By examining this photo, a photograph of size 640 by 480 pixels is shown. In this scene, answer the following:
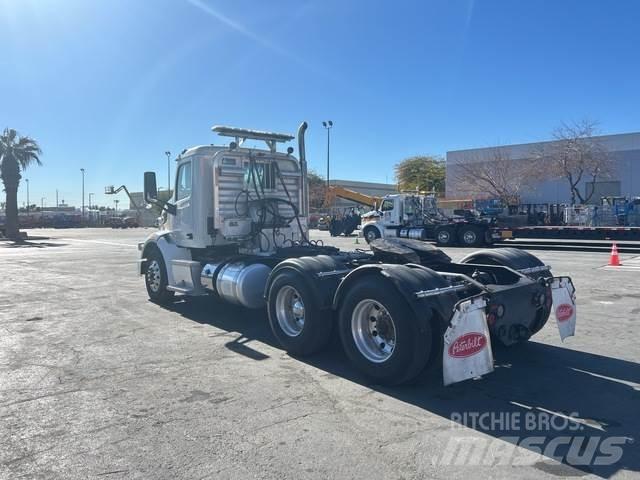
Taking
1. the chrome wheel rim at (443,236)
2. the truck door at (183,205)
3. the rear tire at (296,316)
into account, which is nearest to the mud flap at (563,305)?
the rear tire at (296,316)

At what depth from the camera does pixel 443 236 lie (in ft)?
87.7

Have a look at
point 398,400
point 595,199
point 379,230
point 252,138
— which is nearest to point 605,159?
point 595,199

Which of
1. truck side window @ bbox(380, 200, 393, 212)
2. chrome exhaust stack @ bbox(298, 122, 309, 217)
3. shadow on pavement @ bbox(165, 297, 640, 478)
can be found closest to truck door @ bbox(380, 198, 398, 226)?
truck side window @ bbox(380, 200, 393, 212)

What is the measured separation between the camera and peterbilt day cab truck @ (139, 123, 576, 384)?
5070 mm

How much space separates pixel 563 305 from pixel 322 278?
2755 mm

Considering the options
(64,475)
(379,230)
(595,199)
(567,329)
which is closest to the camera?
(64,475)

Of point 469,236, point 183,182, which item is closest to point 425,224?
point 469,236

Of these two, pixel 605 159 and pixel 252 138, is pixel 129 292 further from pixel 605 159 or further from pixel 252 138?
pixel 605 159

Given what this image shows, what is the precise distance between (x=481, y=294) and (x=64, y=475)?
3.69 m

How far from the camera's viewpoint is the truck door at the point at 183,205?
949cm

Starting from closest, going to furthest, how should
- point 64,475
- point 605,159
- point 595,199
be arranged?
point 64,475 < point 605,159 < point 595,199

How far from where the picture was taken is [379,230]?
28.4 m

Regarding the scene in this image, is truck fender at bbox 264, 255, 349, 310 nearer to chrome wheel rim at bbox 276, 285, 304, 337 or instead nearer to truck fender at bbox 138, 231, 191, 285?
chrome wheel rim at bbox 276, 285, 304, 337

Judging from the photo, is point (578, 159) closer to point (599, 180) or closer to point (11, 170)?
point (599, 180)
